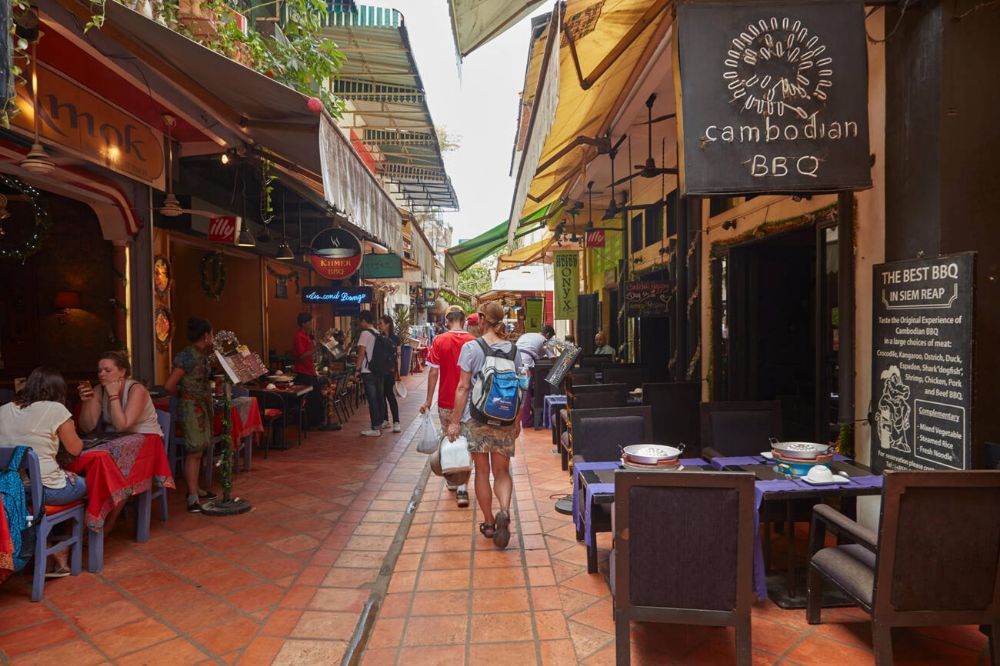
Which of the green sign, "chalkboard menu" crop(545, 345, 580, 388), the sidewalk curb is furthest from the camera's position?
the green sign

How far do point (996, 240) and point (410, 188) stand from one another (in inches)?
634

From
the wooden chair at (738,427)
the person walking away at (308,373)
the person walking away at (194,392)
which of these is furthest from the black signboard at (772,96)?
the person walking away at (308,373)

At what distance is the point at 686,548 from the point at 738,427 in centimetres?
241

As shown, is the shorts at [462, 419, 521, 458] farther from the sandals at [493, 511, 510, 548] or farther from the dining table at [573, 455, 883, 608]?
the dining table at [573, 455, 883, 608]

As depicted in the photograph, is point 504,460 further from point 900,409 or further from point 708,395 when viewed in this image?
point 708,395

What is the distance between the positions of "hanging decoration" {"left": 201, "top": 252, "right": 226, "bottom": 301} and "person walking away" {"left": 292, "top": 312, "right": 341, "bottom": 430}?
149cm

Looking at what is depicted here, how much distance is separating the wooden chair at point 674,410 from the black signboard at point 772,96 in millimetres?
3117

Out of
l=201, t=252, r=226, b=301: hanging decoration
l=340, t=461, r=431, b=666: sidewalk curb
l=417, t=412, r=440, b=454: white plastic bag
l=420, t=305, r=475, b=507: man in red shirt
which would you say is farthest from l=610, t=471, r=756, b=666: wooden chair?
l=201, t=252, r=226, b=301: hanging decoration

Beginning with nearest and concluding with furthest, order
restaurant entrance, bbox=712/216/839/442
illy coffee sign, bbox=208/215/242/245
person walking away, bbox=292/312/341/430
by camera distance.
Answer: restaurant entrance, bbox=712/216/839/442
illy coffee sign, bbox=208/215/242/245
person walking away, bbox=292/312/341/430

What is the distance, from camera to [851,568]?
2887 mm

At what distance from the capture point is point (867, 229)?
4.03 m

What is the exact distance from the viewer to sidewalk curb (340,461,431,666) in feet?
10.1

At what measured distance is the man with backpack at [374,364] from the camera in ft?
28.8

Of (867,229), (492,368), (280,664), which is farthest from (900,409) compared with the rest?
(280,664)
